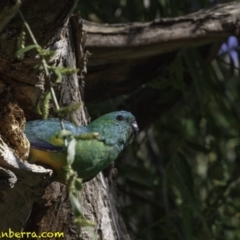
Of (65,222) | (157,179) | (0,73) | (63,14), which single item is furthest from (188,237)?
(63,14)

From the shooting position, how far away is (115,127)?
2.65 metres

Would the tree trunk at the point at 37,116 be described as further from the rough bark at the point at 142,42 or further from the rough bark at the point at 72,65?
the rough bark at the point at 142,42

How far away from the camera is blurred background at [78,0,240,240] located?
334cm

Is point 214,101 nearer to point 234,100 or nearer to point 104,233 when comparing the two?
point 234,100

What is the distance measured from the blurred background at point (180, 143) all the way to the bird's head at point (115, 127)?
1.75 ft

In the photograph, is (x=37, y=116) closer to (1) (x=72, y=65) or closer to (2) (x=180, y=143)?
(1) (x=72, y=65)

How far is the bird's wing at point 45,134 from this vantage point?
228 centimetres

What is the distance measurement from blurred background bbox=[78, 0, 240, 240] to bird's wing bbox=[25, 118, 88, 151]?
96 cm

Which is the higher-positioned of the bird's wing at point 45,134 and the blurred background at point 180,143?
the blurred background at point 180,143

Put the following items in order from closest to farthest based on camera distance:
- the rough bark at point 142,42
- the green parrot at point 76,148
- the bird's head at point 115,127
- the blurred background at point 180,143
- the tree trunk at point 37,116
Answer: the tree trunk at point 37,116 → the green parrot at point 76,148 → the bird's head at point 115,127 → the rough bark at point 142,42 → the blurred background at point 180,143

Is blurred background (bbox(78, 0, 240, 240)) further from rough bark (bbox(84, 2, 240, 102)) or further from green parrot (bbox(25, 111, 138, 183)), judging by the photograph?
green parrot (bbox(25, 111, 138, 183))

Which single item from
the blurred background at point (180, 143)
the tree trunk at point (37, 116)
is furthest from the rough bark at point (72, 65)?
the blurred background at point (180, 143)

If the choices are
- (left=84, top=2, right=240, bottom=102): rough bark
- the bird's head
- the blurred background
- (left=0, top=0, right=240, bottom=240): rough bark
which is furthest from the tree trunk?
the blurred background

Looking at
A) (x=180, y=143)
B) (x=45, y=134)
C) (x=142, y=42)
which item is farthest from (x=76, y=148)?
(x=180, y=143)
